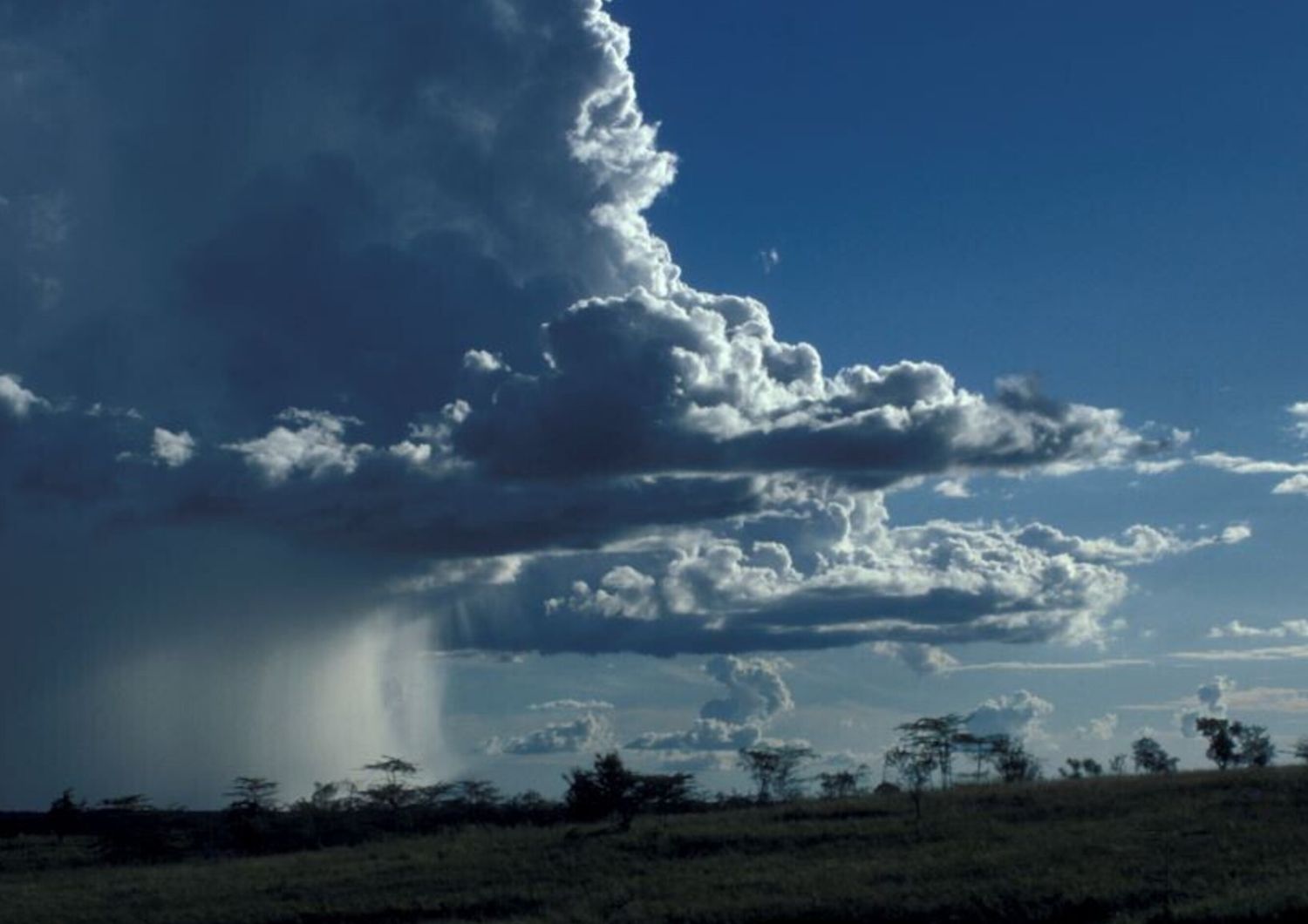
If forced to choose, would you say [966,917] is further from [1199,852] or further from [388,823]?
[388,823]

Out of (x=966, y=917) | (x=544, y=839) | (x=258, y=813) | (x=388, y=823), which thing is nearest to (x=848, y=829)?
(x=544, y=839)

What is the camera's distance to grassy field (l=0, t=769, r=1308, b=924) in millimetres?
52656

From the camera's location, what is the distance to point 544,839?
77.7 metres

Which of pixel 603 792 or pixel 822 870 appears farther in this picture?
pixel 603 792

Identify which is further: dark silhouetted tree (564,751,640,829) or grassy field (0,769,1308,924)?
dark silhouetted tree (564,751,640,829)

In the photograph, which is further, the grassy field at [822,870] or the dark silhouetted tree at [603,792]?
the dark silhouetted tree at [603,792]

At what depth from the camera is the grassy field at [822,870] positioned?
2073 inches

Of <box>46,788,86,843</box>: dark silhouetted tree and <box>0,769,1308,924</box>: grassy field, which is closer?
<box>0,769,1308,924</box>: grassy field

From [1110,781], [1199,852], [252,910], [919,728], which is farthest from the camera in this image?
[919,728]

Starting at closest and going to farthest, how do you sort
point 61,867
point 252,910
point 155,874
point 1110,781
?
point 252,910 < point 155,874 < point 1110,781 < point 61,867

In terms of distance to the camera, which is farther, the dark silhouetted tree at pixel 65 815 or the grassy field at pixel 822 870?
the dark silhouetted tree at pixel 65 815

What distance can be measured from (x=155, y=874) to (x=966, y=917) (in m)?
43.3

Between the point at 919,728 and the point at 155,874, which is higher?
the point at 919,728

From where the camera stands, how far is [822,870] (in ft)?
202
